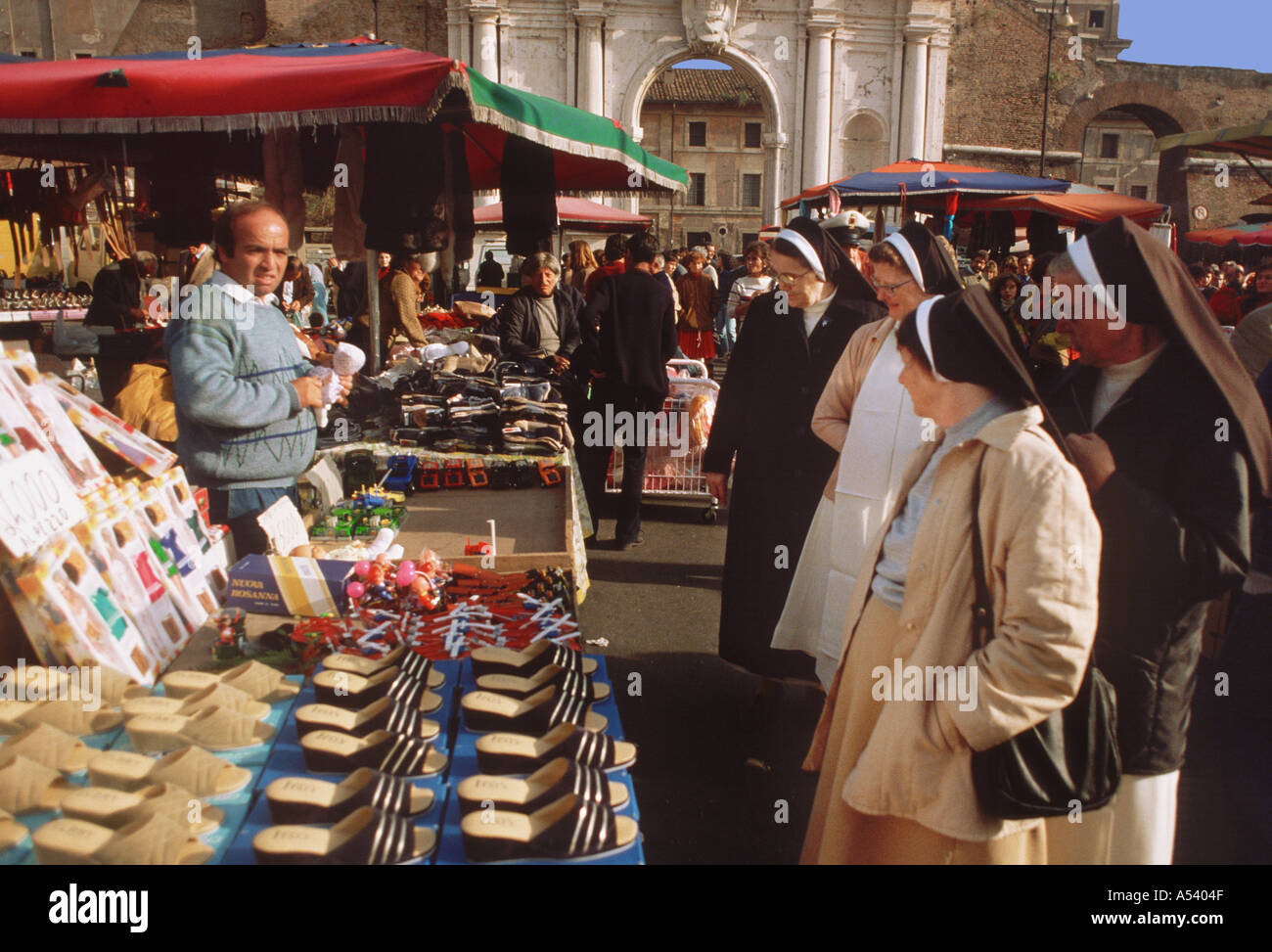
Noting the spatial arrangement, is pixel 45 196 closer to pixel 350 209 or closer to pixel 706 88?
pixel 350 209

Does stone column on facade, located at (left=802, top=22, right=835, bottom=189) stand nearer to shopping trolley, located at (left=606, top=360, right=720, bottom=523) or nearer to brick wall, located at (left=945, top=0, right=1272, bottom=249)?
brick wall, located at (left=945, top=0, right=1272, bottom=249)

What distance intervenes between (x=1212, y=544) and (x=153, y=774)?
234 centimetres

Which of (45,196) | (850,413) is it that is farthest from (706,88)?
(850,413)

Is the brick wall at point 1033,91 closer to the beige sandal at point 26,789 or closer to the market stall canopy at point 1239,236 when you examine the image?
the market stall canopy at point 1239,236

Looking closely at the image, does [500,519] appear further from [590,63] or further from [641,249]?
[590,63]

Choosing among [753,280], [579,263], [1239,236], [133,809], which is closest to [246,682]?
[133,809]

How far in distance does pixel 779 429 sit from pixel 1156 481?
6.20ft

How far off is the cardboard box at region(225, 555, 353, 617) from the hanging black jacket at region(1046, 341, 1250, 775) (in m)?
2.18

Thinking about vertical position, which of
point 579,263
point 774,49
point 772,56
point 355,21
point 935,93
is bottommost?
point 579,263

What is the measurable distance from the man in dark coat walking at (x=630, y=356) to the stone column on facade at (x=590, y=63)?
2119cm

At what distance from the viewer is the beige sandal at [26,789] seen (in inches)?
70.8

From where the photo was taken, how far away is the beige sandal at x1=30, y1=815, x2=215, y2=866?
1.67 meters

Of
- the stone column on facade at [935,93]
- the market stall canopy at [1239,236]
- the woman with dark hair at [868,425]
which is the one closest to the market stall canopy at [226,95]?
the woman with dark hair at [868,425]

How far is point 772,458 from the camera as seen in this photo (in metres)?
3.99
